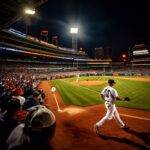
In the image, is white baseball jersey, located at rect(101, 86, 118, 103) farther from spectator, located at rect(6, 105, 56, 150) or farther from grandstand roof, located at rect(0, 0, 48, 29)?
spectator, located at rect(6, 105, 56, 150)

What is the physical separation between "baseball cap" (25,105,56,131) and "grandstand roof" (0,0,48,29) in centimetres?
497

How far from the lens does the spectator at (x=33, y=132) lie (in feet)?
8.84

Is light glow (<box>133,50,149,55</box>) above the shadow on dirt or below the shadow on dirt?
above

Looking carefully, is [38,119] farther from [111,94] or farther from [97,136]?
[111,94]

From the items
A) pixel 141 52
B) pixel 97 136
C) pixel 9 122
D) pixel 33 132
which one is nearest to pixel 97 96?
pixel 97 136

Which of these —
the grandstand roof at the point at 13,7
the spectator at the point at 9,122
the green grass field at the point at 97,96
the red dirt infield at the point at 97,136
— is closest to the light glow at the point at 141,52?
the green grass field at the point at 97,96

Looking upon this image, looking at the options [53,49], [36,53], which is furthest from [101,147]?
[53,49]

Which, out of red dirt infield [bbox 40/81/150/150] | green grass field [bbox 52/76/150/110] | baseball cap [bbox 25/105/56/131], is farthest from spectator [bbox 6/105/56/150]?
green grass field [bbox 52/76/150/110]

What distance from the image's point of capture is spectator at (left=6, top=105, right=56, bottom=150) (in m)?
2.70

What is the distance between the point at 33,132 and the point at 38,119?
35 cm

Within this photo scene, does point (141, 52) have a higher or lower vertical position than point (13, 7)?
higher

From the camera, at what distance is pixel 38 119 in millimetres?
3328

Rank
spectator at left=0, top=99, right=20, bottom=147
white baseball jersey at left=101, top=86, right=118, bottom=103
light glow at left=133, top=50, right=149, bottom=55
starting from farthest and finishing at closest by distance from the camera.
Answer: light glow at left=133, top=50, right=149, bottom=55 < white baseball jersey at left=101, top=86, right=118, bottom=103 < spectator at left=0, top=99, right=20, bottom=147

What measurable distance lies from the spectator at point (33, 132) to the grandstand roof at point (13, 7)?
16.3 feet
